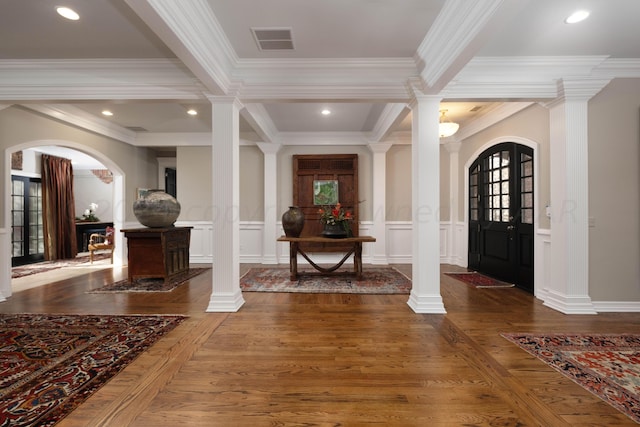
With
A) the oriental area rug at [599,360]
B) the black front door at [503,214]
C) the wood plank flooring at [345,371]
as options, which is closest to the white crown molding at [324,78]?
the black front door at [503,214]

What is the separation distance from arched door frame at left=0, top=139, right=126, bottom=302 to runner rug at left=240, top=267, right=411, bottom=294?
3105 mm

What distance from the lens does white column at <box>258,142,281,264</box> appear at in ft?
22.6

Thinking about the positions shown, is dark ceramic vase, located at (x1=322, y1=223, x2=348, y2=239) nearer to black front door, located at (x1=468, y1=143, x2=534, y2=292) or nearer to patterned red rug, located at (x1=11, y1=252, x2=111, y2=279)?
black front door, located at (x1=468, y1=143, x2=534, y2=292)

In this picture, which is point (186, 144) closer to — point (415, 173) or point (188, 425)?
point (415, 173)

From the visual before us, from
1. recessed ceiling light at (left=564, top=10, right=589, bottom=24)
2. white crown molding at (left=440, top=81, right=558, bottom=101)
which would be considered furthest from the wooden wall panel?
recessed ceiling light at (left=564, top=10, right=589, bottom=24)

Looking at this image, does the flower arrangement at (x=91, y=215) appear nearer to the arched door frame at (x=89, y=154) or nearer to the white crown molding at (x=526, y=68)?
the arched door frame at (x=89, y=154)

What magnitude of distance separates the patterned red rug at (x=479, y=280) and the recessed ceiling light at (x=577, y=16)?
3439 millimetres

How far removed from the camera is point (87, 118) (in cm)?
563

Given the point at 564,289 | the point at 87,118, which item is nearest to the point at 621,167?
the point at 564,289

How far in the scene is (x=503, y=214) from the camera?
203 inches

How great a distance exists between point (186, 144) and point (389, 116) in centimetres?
457

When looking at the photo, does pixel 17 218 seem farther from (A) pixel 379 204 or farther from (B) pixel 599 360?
(B) pixel 599 360

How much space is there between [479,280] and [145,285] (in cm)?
532

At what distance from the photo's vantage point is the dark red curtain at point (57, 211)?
25.4ft
